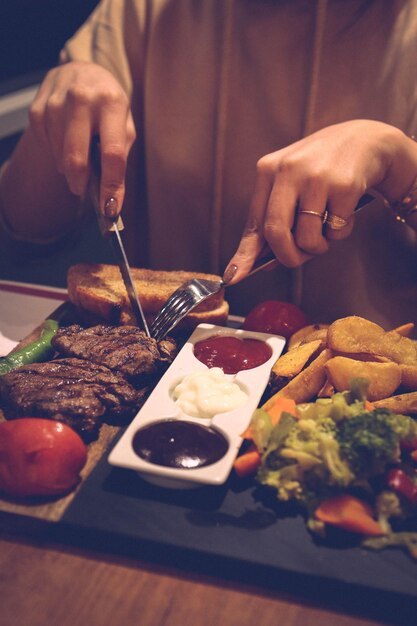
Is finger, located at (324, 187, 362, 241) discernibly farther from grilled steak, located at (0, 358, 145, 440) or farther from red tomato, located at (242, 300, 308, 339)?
grilled steak, located at (0, 358, 145, 440)

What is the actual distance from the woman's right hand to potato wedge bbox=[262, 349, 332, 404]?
101cm

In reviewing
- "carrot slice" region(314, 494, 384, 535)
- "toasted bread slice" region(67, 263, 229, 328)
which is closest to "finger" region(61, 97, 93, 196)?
"toasted bread slice" region(67, 263, 229, 328)

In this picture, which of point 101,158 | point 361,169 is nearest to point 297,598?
point 361,169

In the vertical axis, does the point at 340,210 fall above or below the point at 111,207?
above

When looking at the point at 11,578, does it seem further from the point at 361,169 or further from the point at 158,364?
the point at 361,169

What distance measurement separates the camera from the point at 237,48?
9.92ft

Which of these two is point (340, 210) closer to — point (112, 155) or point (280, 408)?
point (280, 408)

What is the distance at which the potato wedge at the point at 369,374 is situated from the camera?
2.17m

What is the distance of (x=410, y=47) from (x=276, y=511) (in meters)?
2.03

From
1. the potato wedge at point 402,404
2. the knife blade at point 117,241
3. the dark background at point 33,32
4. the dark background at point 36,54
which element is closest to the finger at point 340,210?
the potato wedge at point 402,404

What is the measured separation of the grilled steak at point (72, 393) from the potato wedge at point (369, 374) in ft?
2.21

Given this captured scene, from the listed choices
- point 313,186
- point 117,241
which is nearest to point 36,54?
point 117,241

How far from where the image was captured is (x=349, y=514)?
175 centimetres

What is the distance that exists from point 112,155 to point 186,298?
0.64 meters
